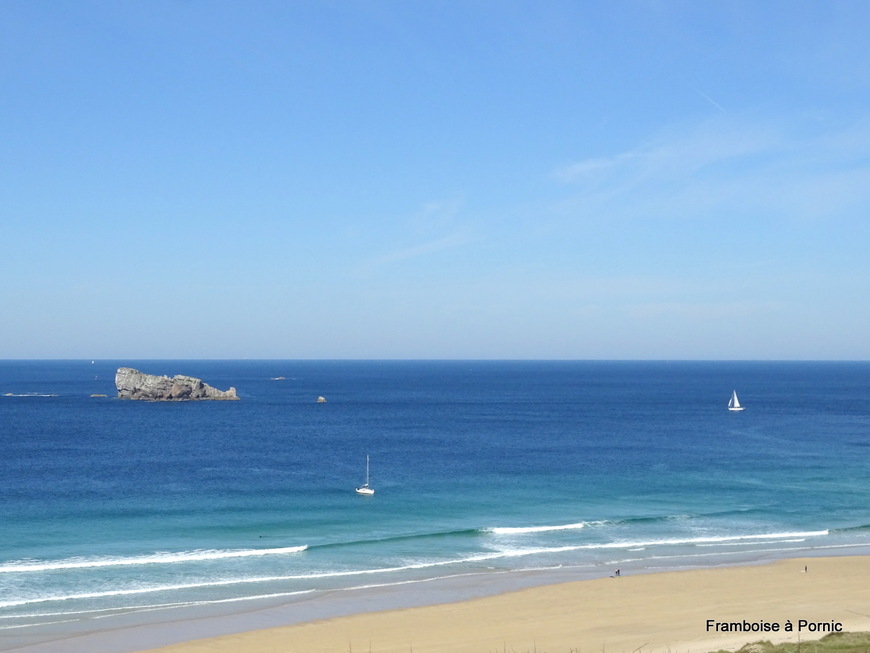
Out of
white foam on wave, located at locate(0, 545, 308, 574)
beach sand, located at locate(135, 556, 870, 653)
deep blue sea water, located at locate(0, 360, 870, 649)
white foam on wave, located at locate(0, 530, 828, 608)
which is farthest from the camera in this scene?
white foam on wave, located at locate(0, 545, 308, 574)

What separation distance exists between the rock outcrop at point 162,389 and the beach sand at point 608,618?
131 metres

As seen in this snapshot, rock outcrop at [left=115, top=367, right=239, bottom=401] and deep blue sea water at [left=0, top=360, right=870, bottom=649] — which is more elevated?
rock outcrop at [left=115, top=367, right=239, bottom=401]

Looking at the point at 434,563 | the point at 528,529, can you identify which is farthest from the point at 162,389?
the point at 434,563

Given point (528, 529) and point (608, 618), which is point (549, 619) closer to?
point (608, 618)

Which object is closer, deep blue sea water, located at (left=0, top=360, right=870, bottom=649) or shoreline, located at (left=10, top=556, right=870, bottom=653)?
shoreline, located at (left=10, top=556, right=870, bottom=653)

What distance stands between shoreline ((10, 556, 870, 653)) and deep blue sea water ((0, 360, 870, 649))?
2.60 meters

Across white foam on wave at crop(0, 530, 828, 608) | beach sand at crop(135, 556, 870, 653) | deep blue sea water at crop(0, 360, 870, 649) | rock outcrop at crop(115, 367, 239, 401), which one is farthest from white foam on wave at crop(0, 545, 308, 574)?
rock outcrop at crop(115, 367, 239, 401)

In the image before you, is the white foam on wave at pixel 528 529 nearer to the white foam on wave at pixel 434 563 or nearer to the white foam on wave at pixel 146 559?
the white foam on wave at pixel 434 563

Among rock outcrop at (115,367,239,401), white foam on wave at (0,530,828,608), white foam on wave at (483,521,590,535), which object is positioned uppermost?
rock outcrop at (115,367,239,401)

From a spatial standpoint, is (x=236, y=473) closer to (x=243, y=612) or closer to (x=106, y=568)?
(x=106, y=568)

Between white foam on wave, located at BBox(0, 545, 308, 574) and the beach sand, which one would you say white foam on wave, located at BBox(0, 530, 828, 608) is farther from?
the beach sand

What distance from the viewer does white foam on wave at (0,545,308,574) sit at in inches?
1642

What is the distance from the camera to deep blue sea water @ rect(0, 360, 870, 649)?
4112cm

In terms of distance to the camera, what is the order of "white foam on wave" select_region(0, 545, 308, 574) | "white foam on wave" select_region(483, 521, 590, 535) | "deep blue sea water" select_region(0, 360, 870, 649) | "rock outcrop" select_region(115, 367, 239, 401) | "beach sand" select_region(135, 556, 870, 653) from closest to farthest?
"beach sand" select_region(135, 556, 870, 653), "deep blue sea water" select_region(0, 360, 870, 649), "white foam on wave" select_region(0, 545, 308, 574), "white foam on wave" select_region(483, 521, 590, 535), "rock outcrop" select_region(115, 367, 239, 401)
